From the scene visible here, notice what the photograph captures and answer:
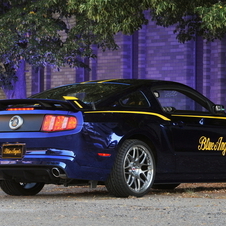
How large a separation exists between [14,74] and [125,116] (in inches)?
→ 596

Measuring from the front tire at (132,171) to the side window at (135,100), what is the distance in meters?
0.48

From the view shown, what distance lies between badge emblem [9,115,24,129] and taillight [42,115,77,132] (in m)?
0.31

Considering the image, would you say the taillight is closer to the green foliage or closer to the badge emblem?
the badge emblem

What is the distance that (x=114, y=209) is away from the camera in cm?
784

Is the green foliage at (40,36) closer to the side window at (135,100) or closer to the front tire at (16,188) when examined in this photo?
the front tire at (16,188)

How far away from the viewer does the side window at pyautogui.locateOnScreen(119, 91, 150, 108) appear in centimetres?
916

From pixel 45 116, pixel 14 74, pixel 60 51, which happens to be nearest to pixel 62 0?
pixel 60 51

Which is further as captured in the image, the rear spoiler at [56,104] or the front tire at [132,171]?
the front tire at [132,171]

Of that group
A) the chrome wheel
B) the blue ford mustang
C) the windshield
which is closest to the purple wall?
the blue ford mustang

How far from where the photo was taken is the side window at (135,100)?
9.16 metres

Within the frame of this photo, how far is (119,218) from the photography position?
23.4 feet

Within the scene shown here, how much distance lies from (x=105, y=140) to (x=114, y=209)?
1130 mm

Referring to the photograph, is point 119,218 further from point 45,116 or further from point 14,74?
point 14,74

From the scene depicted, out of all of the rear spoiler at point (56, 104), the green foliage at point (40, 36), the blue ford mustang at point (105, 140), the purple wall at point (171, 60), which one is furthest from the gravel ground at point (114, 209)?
the purple wall at point (171, 60)
